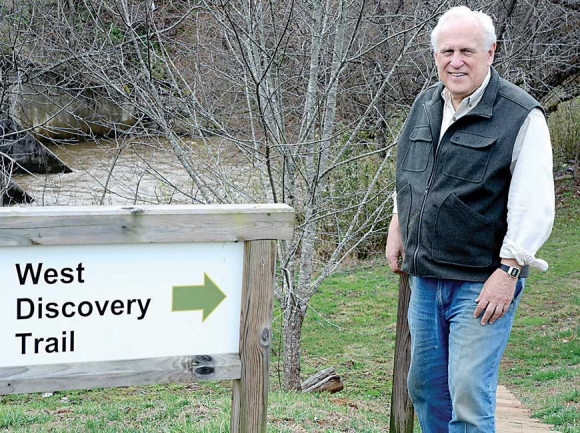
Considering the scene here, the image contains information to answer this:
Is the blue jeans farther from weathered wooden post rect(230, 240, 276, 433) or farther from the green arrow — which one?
the green arrow

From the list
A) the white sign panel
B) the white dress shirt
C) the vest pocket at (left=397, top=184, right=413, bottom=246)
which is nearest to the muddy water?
the vest pocket at (left=397, top=184, right=413, bottom=246)

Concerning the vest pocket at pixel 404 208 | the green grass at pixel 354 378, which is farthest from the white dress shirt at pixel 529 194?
the green grass at pixel 354 378

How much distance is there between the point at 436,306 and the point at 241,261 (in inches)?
32.4

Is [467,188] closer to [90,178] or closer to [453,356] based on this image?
[453,356]

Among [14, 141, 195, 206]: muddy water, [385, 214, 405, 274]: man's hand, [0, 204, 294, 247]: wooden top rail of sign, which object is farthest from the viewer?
[14, 141, 195, 206]: muddy water

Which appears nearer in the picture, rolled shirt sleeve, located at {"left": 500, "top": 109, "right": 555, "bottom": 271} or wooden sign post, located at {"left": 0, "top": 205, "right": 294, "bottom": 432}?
wooden sign post, located at {"left": 0, "top": 205, "right": 294, "bottom": 432}

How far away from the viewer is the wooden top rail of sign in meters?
2.49

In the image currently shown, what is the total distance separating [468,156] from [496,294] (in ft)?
1.67

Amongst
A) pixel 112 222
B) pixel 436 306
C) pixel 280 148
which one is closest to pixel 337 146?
pixel 280 148

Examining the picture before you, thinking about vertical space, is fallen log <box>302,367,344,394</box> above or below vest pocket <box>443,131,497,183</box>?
below

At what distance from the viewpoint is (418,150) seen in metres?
3.13

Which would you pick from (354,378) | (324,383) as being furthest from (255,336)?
(354,378)

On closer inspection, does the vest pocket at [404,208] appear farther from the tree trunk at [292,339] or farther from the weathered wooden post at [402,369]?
the tree trunk at [292,339]

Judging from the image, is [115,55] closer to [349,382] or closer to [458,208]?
[349,382]
